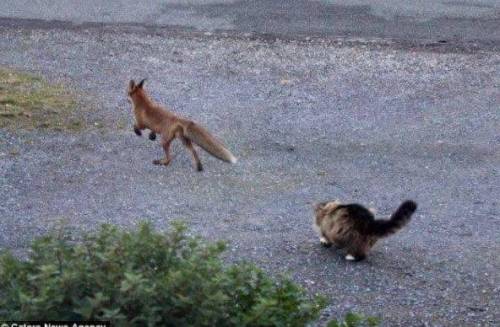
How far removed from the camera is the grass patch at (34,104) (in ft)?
33.2

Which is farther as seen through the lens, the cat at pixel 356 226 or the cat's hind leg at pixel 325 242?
the cat's hind leg at pixel 325 242

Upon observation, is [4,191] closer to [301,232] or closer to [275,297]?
[301,232]

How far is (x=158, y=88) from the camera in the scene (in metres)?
11.2

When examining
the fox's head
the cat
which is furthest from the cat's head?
the fox's head

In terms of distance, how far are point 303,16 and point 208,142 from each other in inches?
195

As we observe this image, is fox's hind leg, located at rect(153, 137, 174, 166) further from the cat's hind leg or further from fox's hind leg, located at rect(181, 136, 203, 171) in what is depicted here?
the cat's hind leg

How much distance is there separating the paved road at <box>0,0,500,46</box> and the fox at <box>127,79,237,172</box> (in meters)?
3.61

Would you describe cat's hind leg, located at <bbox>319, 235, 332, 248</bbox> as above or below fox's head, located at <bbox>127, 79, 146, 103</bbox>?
below

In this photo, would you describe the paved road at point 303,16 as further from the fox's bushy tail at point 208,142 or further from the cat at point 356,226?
the cat at point 356,226

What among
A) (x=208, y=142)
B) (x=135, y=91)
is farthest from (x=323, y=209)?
(x=135, y=91)

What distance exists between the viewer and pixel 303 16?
13.7 meters

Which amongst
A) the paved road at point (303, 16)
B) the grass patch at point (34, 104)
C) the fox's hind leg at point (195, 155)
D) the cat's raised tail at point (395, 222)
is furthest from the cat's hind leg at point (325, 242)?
the paved road at point (303, 16)

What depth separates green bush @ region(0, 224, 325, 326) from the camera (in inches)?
176

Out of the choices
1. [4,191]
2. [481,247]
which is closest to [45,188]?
[4,191]
